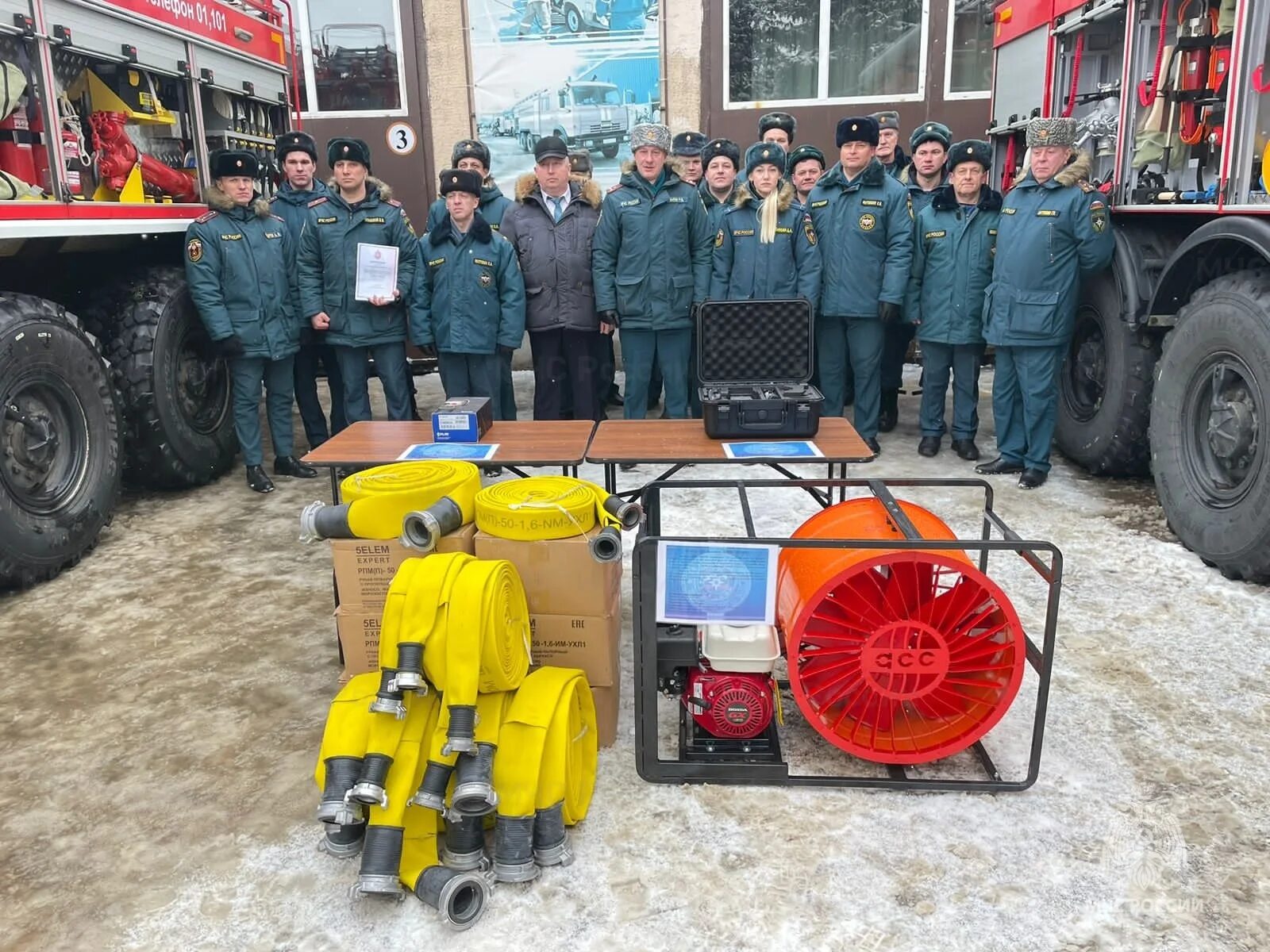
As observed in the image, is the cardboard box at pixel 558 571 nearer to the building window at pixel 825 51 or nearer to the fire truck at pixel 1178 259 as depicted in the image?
the fire truck at pixel 1178 259

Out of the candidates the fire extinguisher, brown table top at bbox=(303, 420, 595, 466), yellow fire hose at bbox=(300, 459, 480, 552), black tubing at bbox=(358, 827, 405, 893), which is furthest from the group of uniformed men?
black tubing at bbox=(358, 827, 405, 893)

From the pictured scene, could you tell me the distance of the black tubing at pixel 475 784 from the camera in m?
1.95

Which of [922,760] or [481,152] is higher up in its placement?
[481,152]

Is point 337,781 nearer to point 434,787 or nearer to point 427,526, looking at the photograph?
point 434,787

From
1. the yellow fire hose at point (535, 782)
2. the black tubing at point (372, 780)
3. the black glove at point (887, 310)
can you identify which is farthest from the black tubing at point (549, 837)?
the black glove at point (887, 310)

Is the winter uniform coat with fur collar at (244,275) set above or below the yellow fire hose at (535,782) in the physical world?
above

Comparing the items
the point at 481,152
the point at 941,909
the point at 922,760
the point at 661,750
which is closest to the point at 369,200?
the point at 481,152

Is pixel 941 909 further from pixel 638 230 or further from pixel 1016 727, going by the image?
pixel 638 230

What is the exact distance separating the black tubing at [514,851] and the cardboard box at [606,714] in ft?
1.66

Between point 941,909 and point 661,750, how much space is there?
84 cm

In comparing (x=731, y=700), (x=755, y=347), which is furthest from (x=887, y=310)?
(x=731, y=700)

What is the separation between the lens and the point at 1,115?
138 inches

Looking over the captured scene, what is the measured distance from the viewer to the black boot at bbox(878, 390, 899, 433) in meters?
6.04

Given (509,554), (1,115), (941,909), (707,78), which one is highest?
(707,78)
